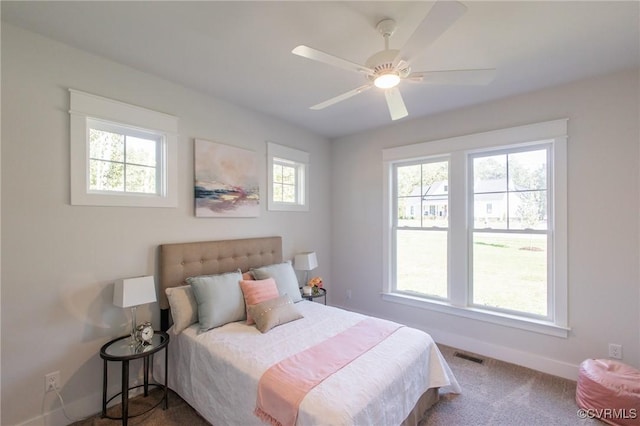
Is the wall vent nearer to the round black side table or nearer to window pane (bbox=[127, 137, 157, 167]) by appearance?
the round black side table

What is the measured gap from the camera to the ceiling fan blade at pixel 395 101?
1.95 metres

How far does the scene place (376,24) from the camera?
1.76m

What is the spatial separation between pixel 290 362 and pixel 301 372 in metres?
0.13

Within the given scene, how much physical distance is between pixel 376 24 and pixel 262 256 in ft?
7.92

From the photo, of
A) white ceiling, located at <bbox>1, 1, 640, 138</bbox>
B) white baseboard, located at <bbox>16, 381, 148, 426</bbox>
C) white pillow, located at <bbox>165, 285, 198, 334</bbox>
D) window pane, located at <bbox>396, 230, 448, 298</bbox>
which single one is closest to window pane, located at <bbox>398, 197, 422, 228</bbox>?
window pane, located at <bbox>396, 230, 448, 298</bbox>

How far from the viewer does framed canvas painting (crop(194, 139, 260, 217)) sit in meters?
2.72

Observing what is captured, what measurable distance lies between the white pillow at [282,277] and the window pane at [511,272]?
2026mm

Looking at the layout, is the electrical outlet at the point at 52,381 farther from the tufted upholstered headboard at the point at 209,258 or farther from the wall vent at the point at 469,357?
the wall vent at the point at 469,357

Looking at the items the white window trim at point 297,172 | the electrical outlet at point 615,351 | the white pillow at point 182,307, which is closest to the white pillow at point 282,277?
the white pillow at point 182,307

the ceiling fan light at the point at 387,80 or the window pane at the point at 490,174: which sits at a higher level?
the ceiling fan light at the point at 387,80

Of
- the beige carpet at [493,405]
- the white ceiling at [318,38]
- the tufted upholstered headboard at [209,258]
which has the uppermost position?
the white ceiling at [318,38]

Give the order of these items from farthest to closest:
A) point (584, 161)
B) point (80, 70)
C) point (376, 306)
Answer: point (376, 306)
point (584, 161)
point (80, 70)

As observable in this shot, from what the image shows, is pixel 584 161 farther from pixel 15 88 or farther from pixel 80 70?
pixel 15 88

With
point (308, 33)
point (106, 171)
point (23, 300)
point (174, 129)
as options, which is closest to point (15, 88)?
point (106, 171)
